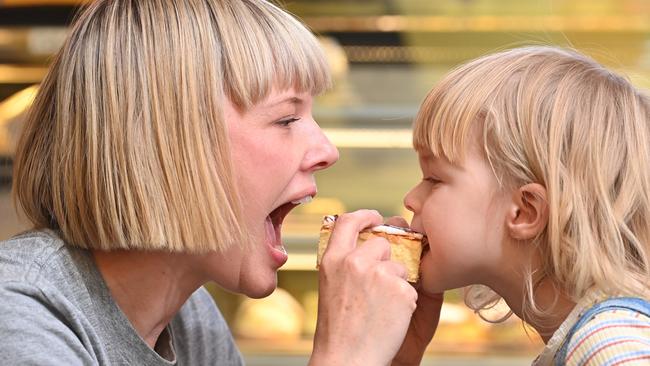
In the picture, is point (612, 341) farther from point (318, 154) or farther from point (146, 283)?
point (146, 283)

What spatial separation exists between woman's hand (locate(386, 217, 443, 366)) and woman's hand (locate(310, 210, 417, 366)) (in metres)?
0.27

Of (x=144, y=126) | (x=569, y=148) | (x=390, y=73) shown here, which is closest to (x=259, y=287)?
(x=144, y=126)

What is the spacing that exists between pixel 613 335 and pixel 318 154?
0.63 m

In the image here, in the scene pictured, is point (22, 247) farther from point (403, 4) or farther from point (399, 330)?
point (403, 4)

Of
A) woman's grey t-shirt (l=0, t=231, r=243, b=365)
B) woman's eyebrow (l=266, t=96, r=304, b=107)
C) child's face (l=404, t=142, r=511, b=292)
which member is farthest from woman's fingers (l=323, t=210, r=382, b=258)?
woman's grey t-shirt (l=0, t=231, r=243, b=365)

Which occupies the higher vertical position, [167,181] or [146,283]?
[167,181]

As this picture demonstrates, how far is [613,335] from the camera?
1.65 meters

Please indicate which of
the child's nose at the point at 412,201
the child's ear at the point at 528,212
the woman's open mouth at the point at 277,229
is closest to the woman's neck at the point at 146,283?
the woman's open mouth at the point at 277,229

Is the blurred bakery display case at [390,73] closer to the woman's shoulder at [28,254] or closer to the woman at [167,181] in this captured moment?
the woman at [167,181]

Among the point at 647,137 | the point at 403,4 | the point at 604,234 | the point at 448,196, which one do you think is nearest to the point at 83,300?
the point at 448,196

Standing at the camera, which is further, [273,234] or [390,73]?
[390,73]

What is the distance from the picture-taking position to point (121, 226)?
177 centimetres

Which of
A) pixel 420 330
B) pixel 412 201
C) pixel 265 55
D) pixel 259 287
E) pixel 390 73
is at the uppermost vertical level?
pixel 265 55

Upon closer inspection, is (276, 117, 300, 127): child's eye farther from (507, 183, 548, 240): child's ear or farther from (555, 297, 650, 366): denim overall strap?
(555, 297, 650, 366): denim overall strap
